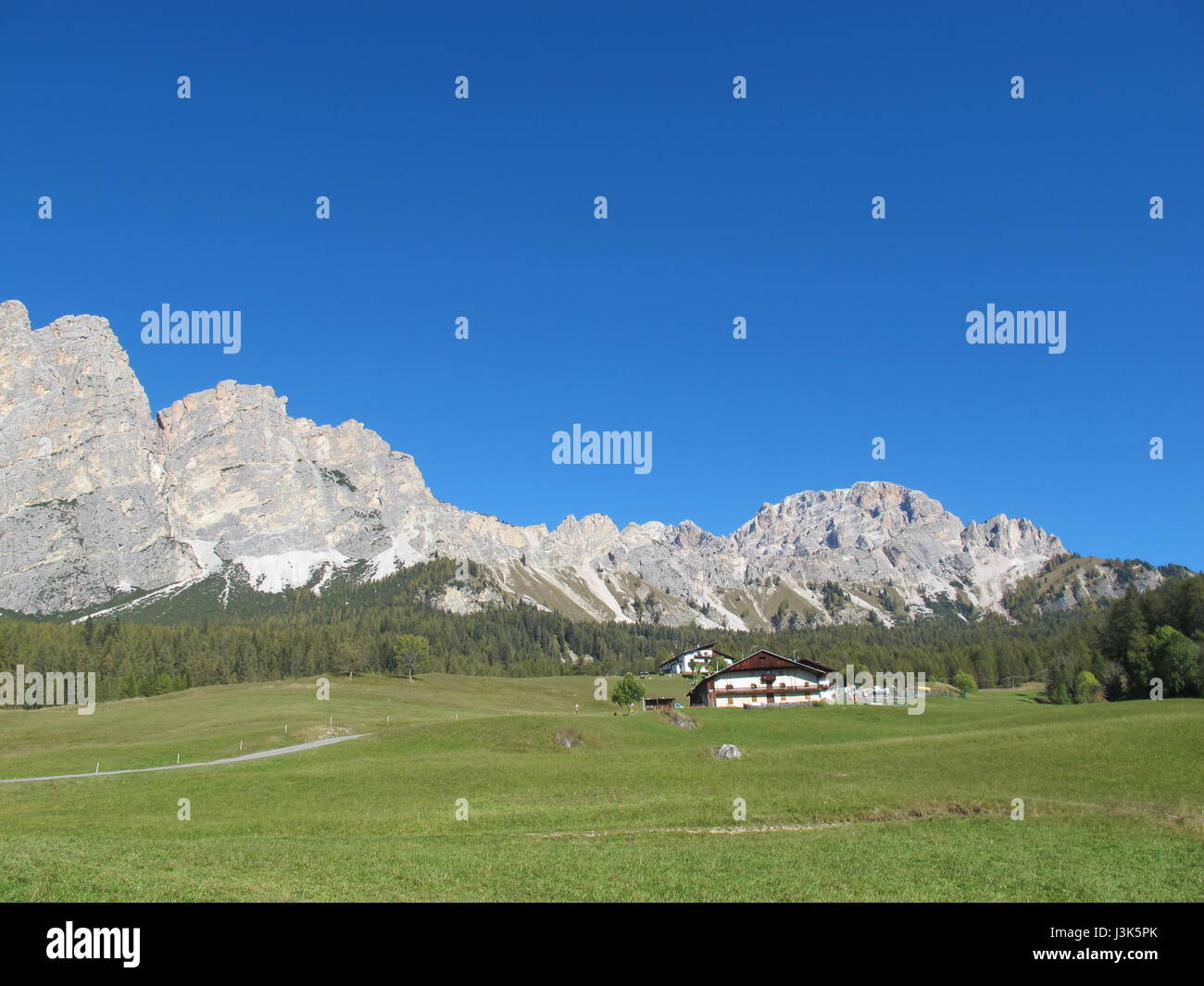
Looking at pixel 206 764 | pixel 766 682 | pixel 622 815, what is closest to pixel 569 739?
pixel 206 764

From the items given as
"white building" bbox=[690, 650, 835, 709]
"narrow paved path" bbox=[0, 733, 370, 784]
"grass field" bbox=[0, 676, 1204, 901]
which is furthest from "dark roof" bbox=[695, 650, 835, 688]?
"narrow paved path" bbox=[0, 733, 370, 784]

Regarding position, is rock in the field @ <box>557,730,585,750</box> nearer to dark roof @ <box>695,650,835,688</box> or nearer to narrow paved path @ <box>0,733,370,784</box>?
narrow paved path @ <box>0,733,370,784</box>

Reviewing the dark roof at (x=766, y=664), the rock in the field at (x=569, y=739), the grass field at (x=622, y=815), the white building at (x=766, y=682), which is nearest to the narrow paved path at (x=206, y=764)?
the grass field at (x=622, y=815)

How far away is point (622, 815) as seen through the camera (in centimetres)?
3447

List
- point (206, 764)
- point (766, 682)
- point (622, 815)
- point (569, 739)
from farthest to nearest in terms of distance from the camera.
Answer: point (766, 682) → point (569, 739) → point (206, 764) → point (622, 815)

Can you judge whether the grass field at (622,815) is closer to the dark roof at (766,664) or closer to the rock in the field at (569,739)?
the rock in the field at (569,739)

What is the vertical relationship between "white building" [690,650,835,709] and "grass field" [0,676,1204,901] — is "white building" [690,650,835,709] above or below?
below

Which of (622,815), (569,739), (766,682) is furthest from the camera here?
(766,682)

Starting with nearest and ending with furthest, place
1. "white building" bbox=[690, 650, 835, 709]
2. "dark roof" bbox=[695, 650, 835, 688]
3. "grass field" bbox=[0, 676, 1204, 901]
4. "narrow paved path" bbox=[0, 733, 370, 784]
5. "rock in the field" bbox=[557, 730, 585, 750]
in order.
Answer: "grass field" bbox=[0, 676, 1204, 901]
"narrow paved path" bbox=[0, 733, 370, 784]
"rock in the field" bbox=[557, 730, 585, 750]
"white building" bbox=[690, 650, 835, 709]
"dark roof" bbox=[695, 650, 835, 688]

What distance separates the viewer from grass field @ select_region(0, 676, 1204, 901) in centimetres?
1983

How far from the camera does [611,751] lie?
62.4m

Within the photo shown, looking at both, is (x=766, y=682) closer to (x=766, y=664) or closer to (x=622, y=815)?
(x=766, y=664)
